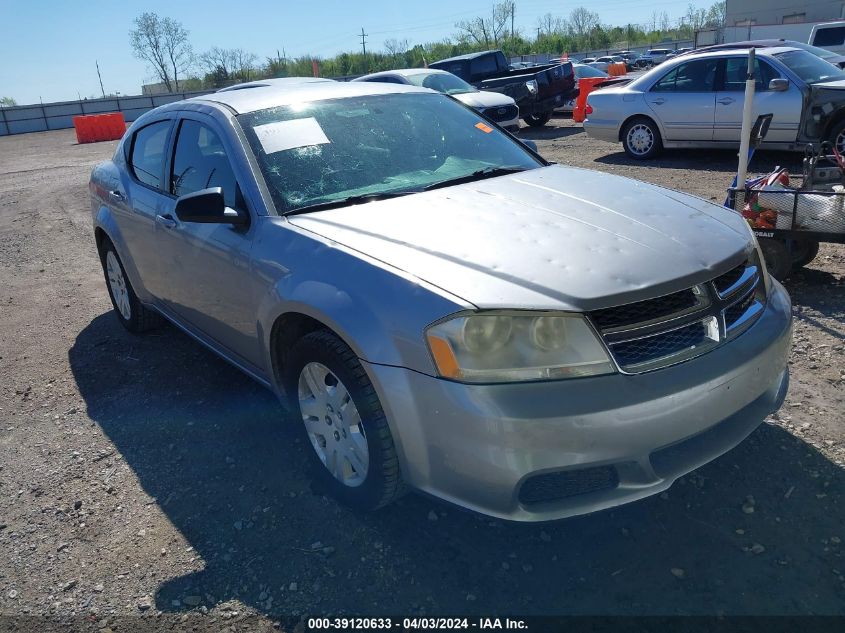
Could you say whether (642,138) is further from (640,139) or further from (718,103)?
(718,103)

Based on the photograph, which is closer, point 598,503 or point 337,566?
point 598,503

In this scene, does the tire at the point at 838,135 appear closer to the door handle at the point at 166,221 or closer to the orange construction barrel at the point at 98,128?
the door handle at the point at 166,221

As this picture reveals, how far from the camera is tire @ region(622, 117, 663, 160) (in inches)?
417

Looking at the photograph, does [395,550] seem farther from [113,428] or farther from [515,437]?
[113,428]

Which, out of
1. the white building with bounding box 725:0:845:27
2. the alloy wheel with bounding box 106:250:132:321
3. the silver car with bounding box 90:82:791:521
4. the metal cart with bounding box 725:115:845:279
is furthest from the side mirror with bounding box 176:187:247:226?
the white building with bounding box 725:0:845:27

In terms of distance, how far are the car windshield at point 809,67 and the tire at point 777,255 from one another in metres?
5.35

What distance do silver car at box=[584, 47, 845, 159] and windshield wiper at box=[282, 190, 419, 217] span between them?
6.69 metres

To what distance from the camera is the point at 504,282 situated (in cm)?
233

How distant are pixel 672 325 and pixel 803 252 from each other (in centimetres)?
343

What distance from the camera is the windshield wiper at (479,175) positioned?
3367 mm

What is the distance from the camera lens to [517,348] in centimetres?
225

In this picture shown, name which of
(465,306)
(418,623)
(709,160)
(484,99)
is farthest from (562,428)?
(484,99)

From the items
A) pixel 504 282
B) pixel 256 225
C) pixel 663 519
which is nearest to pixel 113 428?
pixel 256 225

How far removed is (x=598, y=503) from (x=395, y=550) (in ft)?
2.88
